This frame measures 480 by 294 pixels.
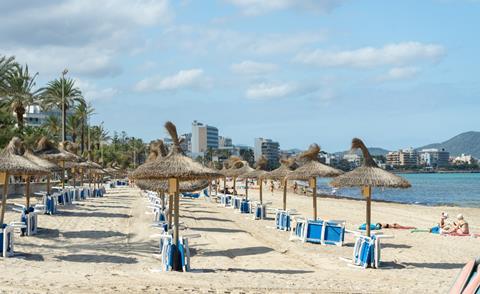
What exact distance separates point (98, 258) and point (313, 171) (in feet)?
22.6

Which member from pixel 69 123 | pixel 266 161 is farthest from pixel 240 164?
pixel 69 123

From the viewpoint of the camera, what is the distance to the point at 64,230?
55.7 ft

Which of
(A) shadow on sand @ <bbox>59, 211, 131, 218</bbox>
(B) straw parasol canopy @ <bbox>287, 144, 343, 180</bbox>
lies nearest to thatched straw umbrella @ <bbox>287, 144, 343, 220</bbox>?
(B) straw parasol canopy @ <bbox>287, 144, 343, 180</bbox>

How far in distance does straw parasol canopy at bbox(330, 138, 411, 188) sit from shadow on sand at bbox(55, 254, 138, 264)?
4.75 m

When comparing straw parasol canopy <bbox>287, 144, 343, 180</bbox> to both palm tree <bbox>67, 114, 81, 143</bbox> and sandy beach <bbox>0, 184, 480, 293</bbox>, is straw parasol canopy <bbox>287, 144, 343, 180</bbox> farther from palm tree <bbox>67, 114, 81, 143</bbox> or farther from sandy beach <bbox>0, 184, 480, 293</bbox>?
palm tree <bbox>67, 114, 81, 143</bbox>

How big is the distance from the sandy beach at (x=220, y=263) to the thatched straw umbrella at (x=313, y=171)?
5.71 ft

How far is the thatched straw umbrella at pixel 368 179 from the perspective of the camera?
1272 cm

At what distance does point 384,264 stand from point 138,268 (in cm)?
502

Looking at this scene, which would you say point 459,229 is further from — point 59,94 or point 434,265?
point 59,94

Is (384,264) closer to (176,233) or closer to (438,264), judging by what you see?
(438,264)

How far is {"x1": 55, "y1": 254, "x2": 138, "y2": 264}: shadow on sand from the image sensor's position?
11920mm

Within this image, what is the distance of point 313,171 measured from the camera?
55.1 ft

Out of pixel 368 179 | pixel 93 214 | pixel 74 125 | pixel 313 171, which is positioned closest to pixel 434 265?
pixel 368 179

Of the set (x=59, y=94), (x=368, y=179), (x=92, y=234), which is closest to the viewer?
(x=368, y=179)
